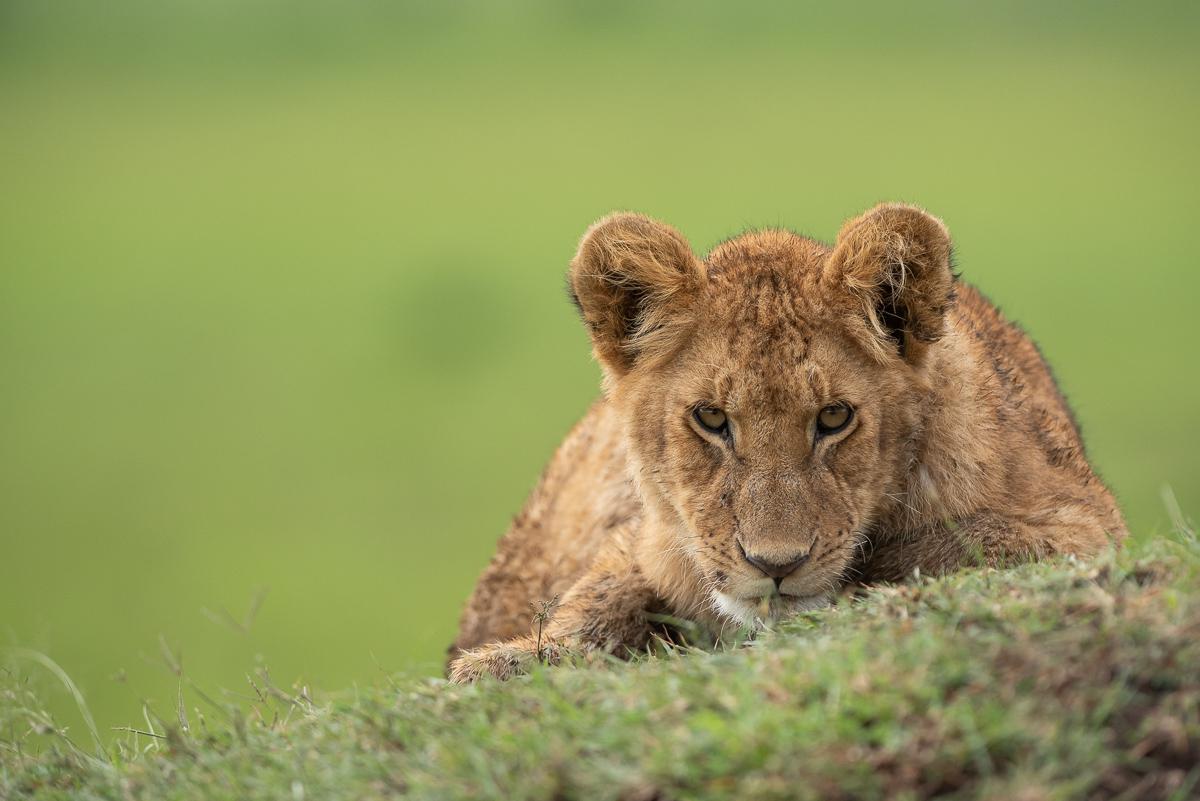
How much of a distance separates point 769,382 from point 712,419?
0.90ft

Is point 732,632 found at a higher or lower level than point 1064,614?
lower

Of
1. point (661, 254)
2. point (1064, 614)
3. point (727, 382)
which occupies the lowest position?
point (1064, 614)

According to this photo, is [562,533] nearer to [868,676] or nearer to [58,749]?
[58,749]

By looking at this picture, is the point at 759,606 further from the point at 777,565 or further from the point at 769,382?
the point at 769,382

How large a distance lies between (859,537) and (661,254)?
126 centimetres

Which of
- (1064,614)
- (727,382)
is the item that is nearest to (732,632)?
(727,382)

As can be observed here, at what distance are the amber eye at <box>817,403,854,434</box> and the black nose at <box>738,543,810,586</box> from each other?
1.55 feet

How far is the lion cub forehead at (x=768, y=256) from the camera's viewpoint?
5.44 meters

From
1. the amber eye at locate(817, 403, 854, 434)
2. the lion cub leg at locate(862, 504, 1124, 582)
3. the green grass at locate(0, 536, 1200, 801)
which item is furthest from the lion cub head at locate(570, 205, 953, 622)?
the green grass at locate(0, 536, 1200, 801)

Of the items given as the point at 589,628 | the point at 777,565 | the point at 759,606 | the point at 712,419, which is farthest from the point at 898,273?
the point at 589,628

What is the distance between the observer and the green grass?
10.6 feet

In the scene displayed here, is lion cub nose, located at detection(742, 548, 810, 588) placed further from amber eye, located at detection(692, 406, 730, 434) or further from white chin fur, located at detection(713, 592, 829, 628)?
amber eye, located at detection(692, 406, 730, 434)

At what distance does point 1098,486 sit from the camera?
6.09m

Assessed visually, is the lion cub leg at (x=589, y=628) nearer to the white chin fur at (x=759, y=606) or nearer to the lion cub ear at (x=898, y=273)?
the white chin fur at (x=759, y=606)
